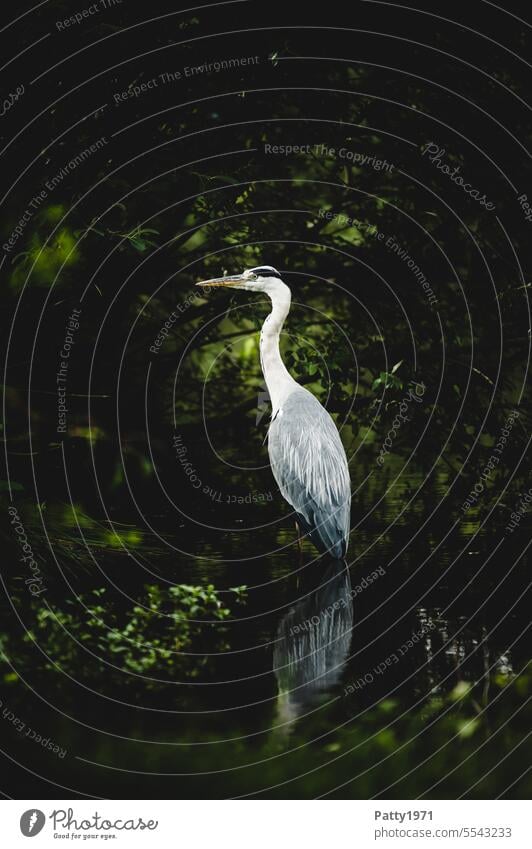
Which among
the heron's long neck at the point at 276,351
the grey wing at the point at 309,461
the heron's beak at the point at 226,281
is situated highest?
the heron's beak at the point at 226,281

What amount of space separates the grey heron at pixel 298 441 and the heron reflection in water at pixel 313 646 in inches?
18.0

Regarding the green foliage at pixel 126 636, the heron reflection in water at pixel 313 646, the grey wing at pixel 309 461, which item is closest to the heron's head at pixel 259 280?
the grey wing at pixel 309 461

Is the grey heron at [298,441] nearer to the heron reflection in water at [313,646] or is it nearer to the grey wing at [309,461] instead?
the grey wing at [309,461]

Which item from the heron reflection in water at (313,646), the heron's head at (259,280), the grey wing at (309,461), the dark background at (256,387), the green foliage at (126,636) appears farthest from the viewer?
the heron's head at (259,280)

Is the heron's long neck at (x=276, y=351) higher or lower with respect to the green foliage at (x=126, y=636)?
higher

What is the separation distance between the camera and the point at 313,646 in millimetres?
5031

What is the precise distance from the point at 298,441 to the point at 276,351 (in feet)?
2.12

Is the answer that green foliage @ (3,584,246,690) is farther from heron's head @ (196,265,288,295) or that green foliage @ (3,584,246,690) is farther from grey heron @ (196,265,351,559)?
heron's head @ (196,265,288,295)

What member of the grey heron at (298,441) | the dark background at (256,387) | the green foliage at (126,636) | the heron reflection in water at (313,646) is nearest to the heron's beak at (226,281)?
the grey heron at (298,441)

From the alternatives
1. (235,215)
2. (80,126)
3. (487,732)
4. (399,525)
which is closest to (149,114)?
(80,126)

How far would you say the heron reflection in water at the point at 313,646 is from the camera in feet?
14.8

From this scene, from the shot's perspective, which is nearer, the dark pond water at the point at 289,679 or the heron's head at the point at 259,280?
the dark pond water at the point at 289,679

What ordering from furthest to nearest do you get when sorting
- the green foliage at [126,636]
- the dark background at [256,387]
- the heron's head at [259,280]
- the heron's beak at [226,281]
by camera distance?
the heron's head at [259,280] < the heron's beak at [226,281] < the green foliage at [126,636] < the dark background at [256,387]

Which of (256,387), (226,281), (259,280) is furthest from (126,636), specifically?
(256,387)
